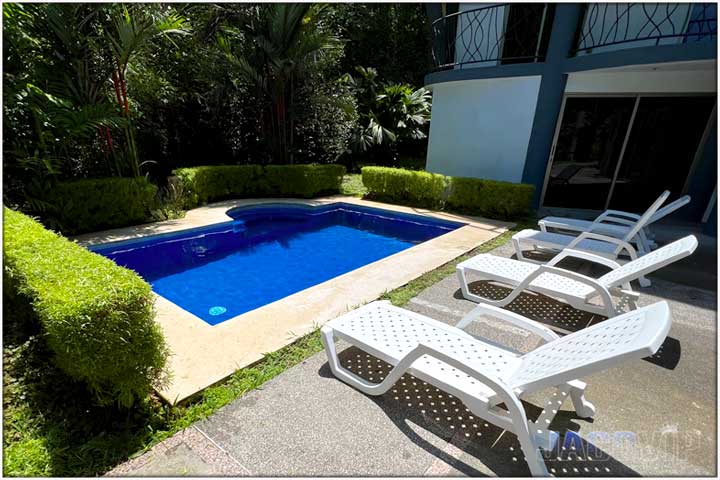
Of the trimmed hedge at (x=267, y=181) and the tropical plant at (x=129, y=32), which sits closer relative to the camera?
the tropical plant at (x=129, y=32)

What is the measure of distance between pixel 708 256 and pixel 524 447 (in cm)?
709

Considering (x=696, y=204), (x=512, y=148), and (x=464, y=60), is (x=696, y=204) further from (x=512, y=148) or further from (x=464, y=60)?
(x=464, y=60)

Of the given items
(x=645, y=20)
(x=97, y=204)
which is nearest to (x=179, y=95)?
(x=97, y=204)

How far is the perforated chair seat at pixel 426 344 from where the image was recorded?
8.07 feet

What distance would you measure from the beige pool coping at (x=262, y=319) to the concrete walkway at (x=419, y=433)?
1.51 feet

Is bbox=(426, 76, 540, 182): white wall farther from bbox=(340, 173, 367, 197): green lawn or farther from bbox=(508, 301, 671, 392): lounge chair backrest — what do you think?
bbox=(508, 301, 671, 392): lounge chair backrest

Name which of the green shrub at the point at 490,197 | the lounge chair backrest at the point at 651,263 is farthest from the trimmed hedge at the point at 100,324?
the green shrub at the point at 490,197

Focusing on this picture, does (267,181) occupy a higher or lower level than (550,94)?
lower

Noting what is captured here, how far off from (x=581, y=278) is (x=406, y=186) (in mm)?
6898

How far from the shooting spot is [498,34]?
34.8 ft

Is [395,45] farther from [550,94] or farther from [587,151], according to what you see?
[587,151]

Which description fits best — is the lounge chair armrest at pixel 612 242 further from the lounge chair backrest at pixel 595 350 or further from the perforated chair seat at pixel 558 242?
the lounge chair backrest at pixel 595 350

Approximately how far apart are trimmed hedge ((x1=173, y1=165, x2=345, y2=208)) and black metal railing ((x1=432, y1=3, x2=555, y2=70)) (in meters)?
5.21

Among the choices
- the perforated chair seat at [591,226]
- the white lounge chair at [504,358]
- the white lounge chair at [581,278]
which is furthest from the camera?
the perforated chair seat at [591,226]
